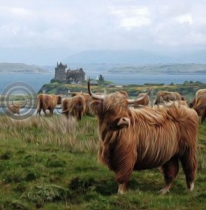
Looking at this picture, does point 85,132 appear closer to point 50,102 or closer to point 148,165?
point 148,165

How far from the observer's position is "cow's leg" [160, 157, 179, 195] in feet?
29.6

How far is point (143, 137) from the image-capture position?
8719mm

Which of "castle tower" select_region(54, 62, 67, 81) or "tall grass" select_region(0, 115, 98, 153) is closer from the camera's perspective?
"tall grass" select_region(0, 115, 98, 153)

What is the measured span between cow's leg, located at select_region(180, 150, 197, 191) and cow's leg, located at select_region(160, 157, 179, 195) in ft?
0.56

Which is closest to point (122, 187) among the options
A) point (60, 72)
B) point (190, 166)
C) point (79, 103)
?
point (190, 166)

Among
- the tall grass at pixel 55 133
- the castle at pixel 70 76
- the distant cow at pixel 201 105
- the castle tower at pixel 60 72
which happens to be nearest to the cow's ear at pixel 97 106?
the tall grass at pixel 55 133

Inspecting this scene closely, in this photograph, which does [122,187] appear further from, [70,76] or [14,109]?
[70,76]

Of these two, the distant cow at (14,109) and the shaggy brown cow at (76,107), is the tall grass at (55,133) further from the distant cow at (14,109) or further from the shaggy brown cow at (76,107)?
the distant cow at (14,109)

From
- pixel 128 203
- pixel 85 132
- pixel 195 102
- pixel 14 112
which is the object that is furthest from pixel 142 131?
pixel 14 112

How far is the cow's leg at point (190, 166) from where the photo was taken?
29.8 feet

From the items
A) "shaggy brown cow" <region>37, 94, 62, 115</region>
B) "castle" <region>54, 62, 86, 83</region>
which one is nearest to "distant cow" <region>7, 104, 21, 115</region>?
"shaggy brown cow" <region>37, 94, 62, 115</region>

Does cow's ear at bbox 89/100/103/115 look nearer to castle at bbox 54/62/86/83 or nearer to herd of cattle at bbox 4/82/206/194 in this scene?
herd of cattle at bbox 4/82/206/194

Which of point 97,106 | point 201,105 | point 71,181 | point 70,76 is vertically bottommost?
point 71,181

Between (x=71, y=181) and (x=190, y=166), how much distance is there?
2132 millimetres
